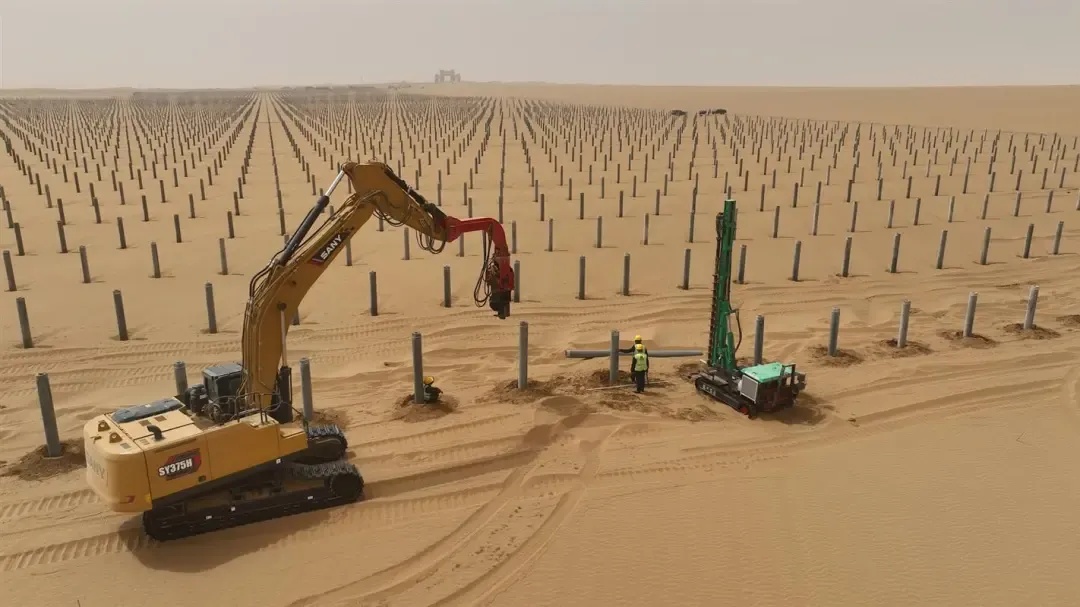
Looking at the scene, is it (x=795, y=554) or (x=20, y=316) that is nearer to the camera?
(x=795, y=554)

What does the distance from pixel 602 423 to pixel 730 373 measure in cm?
201

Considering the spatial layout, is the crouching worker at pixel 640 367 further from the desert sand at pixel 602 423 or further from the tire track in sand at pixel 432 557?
the tire track in sand at pixel 432 557

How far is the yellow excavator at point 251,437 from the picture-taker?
6922 millimetres

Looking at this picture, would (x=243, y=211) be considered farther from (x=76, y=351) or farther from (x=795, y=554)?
(x=795, y=554)

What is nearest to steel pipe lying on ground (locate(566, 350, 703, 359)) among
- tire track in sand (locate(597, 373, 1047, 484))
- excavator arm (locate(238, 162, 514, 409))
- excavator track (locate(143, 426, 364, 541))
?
tire track in sand (locate(597, 373, 1047, 484))

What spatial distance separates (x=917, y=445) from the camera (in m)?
9.32

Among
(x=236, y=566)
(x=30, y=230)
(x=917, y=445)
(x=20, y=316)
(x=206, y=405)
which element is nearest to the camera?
(x=236, y=566)

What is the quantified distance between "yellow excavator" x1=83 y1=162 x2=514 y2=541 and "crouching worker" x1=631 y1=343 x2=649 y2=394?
3.63 metres

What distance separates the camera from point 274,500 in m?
7.65

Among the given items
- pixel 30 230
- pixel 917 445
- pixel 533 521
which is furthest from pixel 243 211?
pixel 917 445

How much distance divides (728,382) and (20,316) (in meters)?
11.4

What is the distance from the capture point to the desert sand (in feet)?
23.0

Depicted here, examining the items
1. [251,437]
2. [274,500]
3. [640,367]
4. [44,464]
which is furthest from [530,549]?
[44,464]

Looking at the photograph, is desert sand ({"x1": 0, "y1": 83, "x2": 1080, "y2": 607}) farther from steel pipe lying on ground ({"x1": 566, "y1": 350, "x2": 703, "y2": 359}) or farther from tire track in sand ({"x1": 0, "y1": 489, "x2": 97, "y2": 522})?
steel pipe lying on ground ({"x1": 566, "y1": 350, "x2": 703, "y2": 359})
